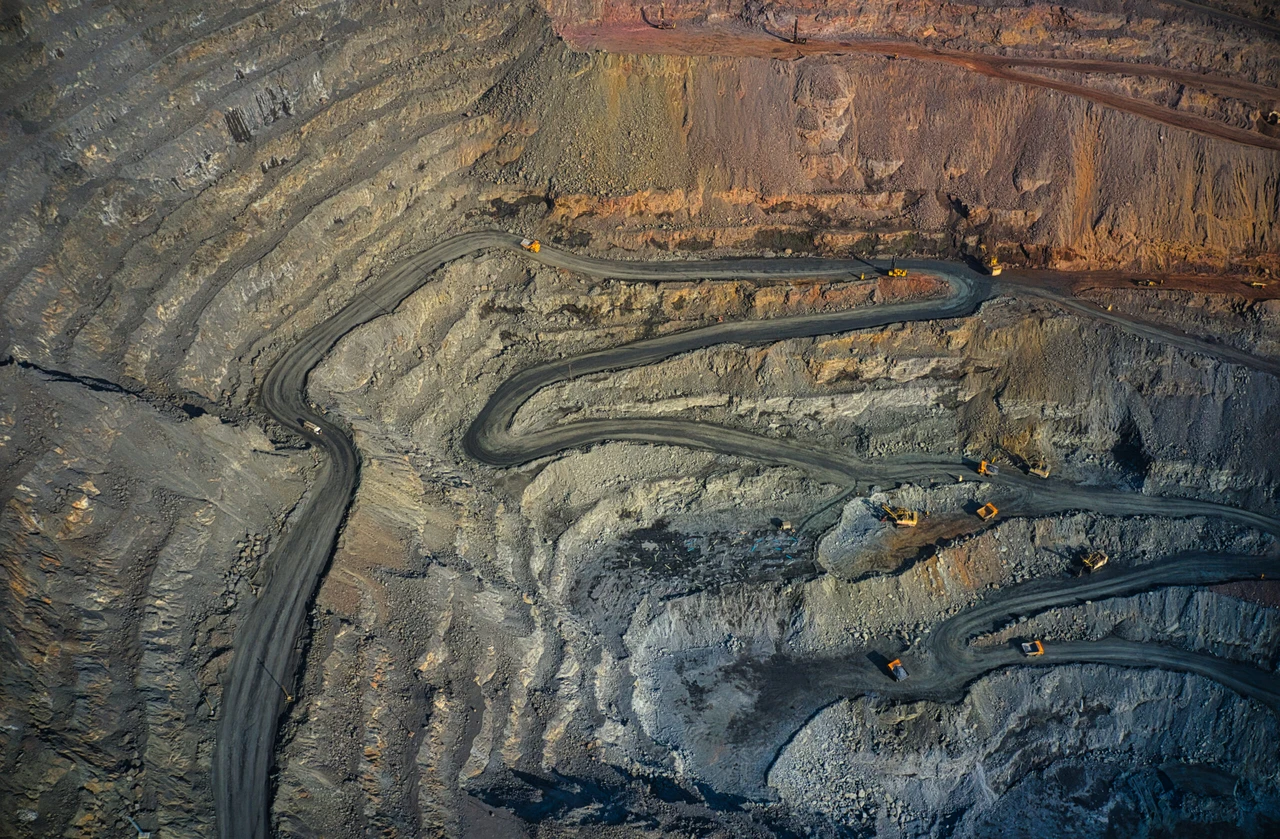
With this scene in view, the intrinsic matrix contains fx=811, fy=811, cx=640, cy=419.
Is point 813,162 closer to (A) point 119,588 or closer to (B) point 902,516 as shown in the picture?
(B) point 902,516

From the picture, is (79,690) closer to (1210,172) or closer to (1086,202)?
(1086,202)

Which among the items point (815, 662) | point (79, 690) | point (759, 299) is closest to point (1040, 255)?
point (759, 299)

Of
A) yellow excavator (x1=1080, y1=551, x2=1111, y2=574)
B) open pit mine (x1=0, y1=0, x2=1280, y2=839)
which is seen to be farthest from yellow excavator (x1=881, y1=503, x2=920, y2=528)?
yellow excavator (x1=1080, y1=551, x2=1111, y2=574)

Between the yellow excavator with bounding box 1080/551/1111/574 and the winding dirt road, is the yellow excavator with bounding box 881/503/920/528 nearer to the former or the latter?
the winding dirt road

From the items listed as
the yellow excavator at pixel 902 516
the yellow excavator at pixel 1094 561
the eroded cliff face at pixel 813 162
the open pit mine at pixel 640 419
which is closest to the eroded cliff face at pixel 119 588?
the open pit mine at pixel 640 419

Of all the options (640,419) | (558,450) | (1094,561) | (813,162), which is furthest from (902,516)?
(813,162)

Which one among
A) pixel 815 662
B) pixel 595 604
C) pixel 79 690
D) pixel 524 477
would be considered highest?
pixel 524 477
